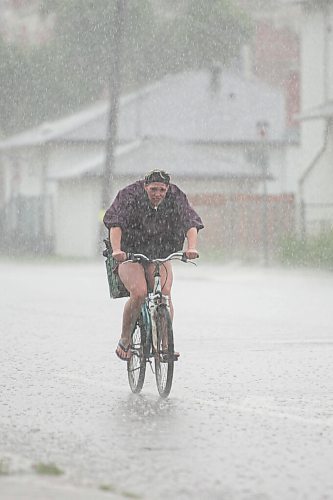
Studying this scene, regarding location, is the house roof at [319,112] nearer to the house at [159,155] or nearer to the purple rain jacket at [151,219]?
the house at [159,155]

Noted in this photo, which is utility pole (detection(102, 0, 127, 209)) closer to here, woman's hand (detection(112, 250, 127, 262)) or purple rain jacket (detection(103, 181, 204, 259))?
purple rain jacket (detection(103, 181, 204, 259))

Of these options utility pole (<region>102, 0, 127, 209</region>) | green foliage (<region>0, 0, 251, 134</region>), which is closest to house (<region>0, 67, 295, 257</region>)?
utility pole (<region>102, 0, 127, 209</region>)

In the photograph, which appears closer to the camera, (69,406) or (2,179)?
(69,406)

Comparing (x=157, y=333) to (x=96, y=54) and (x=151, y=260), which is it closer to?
(x=151, y=260)

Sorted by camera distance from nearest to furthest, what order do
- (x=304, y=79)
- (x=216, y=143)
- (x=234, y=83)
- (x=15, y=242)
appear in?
(x=304, y=79)
(x=15, y=242)
(x=216, y=143)
(x=234, y=83)

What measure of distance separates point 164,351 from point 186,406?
1.31 ft

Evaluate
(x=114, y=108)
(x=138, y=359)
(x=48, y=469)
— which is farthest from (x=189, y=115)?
(x=48, y=469)

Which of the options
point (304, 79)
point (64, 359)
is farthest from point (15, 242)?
point (64, 359)

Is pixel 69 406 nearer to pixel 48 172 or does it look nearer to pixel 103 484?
pixel 103 484

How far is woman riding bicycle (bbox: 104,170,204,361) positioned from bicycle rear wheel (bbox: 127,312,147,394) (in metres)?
0.17

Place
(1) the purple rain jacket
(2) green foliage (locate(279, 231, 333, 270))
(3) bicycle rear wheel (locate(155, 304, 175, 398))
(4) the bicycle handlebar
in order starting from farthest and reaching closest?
(2) green foliage (locate(279, 231, 333, 270)), (1) the purple rain jacket, (4) the bicycle handlebar, (3) bicycle rear wheel (locate(155, 304, 175, 398))

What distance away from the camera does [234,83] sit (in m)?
67.9

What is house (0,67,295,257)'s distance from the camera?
5150 cm

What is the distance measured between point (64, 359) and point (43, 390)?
89.8 inches
